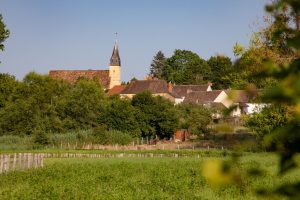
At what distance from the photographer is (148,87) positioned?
8662cm

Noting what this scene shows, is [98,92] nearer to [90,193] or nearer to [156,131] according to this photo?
[156,131]

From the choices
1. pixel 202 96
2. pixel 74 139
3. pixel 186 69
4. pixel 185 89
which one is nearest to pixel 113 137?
pixel 74 139

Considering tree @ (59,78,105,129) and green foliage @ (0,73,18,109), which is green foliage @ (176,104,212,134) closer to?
tree @ (59,78,105,129)

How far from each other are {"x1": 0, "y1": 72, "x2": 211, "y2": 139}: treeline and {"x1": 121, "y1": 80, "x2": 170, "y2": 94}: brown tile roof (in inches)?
1110

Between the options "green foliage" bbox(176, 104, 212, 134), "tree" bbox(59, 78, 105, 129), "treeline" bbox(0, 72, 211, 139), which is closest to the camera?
"treeline" bbox(0, 72, 211, 139)

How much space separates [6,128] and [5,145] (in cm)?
412

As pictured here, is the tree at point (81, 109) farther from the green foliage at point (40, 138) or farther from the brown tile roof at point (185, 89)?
the brown tile roof at point (185, 89)

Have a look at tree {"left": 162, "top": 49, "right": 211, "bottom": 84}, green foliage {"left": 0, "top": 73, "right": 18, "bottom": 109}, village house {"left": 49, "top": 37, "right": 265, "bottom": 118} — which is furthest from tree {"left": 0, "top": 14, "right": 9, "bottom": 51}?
tree {"left": 162, "top": 49, "right": 211, "bottom": 84}

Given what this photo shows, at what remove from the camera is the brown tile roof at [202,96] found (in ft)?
291

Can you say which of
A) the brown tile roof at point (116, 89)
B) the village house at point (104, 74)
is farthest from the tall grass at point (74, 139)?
the village house at point (104, 74)

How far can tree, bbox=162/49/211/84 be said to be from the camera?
4779 inches

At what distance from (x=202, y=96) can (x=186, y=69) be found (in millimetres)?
34549

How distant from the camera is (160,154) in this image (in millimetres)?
43594

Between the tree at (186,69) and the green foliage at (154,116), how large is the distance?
204 feet
